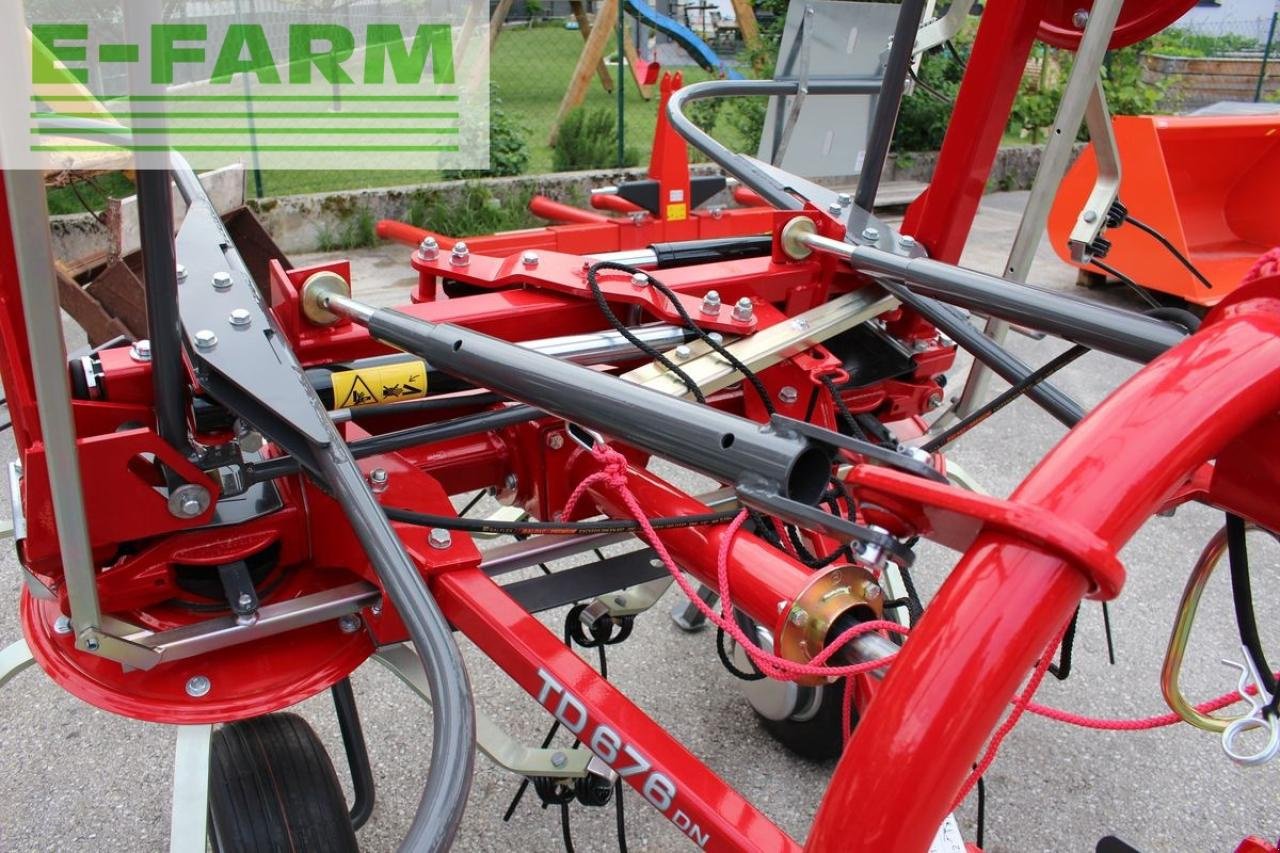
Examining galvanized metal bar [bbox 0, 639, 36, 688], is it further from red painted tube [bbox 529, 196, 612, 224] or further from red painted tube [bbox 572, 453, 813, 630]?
red painted tube [bbox 529, 196, 612, 224]

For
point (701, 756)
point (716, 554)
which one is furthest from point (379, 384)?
point (701, 756)

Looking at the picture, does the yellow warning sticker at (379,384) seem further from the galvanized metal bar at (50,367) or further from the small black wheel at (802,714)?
the small black wheel at (802,714)

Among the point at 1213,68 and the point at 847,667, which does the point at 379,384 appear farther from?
the point at 1213,68

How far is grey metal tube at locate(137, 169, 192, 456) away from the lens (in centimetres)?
100

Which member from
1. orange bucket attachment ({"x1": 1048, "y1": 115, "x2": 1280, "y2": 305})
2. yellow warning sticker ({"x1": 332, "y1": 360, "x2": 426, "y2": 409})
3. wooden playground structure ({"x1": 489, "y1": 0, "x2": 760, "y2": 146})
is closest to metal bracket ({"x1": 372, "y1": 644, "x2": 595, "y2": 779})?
yellow warning sticker ({"x1": 332, "y1": 360, "x2": 426, "y2": 409})

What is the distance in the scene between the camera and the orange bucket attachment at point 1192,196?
15.7 feet

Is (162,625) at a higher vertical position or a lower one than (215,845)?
higher

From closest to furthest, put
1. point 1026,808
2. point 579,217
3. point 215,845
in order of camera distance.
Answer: point 215,845
point 1026,808
point 579,217

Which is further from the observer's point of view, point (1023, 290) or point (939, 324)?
point (939, 324)

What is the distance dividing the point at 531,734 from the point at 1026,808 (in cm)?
112

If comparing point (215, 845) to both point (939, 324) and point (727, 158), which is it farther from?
point (727, 158)

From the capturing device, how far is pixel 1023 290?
1.41 metres

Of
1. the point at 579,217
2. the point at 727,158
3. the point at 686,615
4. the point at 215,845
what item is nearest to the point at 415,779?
the point at 215,845

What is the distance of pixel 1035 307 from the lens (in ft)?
4.51
